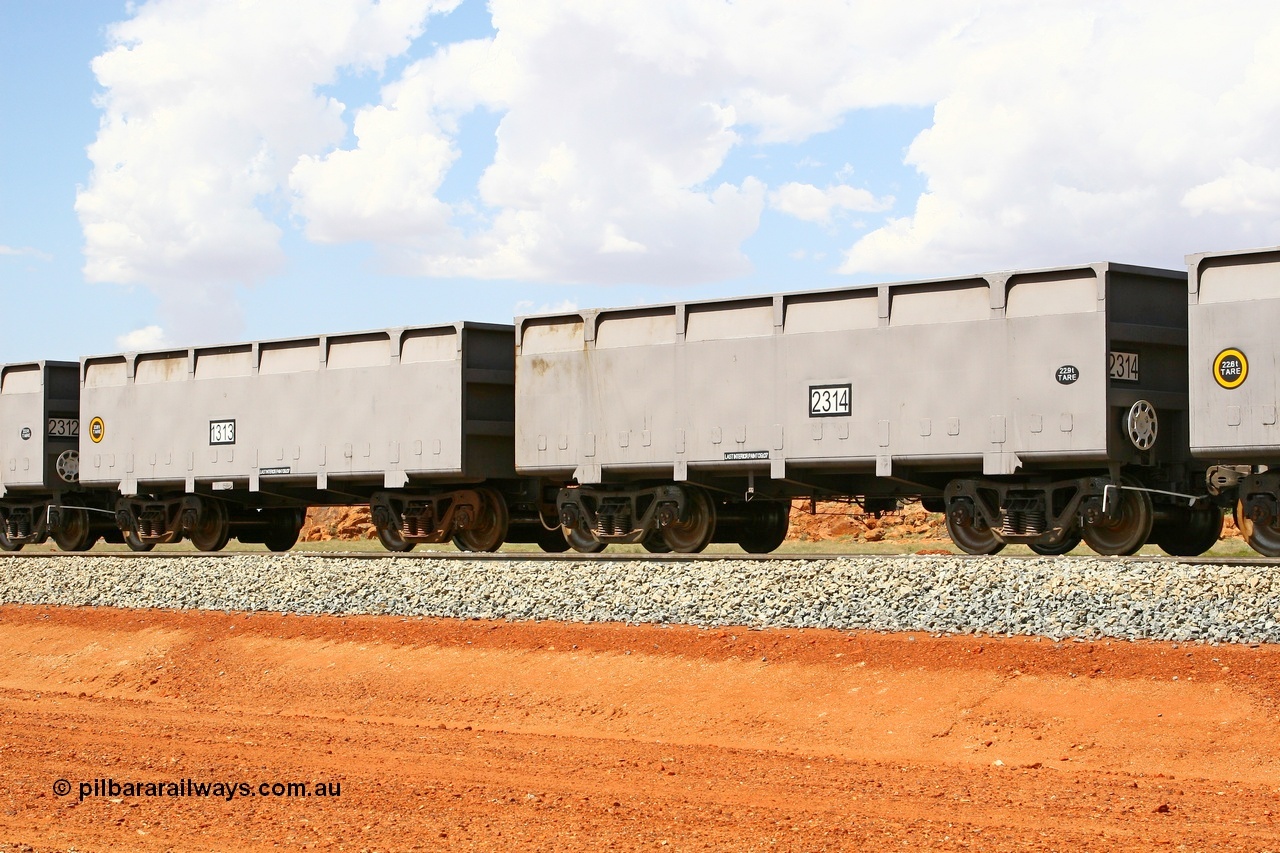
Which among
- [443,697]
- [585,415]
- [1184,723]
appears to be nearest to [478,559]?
[585,415]

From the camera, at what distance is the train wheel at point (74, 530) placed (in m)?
23.7

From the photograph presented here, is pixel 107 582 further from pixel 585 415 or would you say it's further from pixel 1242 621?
pixel 1242 621

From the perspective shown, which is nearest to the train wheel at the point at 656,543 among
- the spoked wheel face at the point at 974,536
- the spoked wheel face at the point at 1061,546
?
the spoked wheel face at the point at 974,536

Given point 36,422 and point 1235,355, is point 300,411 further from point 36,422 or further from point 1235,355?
point 1235,355

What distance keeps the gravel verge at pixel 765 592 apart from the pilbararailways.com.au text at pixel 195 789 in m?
5.21

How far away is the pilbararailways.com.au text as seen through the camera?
7.65m

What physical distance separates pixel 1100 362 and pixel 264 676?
866 cm

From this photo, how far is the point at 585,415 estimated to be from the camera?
17.4 m

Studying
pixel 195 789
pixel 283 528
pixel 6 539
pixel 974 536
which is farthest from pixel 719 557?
pixel 6 539

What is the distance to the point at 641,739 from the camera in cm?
1008

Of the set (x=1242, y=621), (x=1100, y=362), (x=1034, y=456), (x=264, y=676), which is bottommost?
(x=264, y=676)

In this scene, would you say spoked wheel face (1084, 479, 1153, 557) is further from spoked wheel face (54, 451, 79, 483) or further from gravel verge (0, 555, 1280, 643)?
spoked wheel face (54, 451, 79, 483)

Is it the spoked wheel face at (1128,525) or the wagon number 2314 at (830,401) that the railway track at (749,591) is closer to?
the spoked wheel face at (1128,525)

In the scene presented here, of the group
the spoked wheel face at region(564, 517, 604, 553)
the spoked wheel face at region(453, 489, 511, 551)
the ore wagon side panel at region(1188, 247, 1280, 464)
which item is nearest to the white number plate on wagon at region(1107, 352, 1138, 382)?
the ore wagon side panel at region(1188, 247, 1280, 464)
